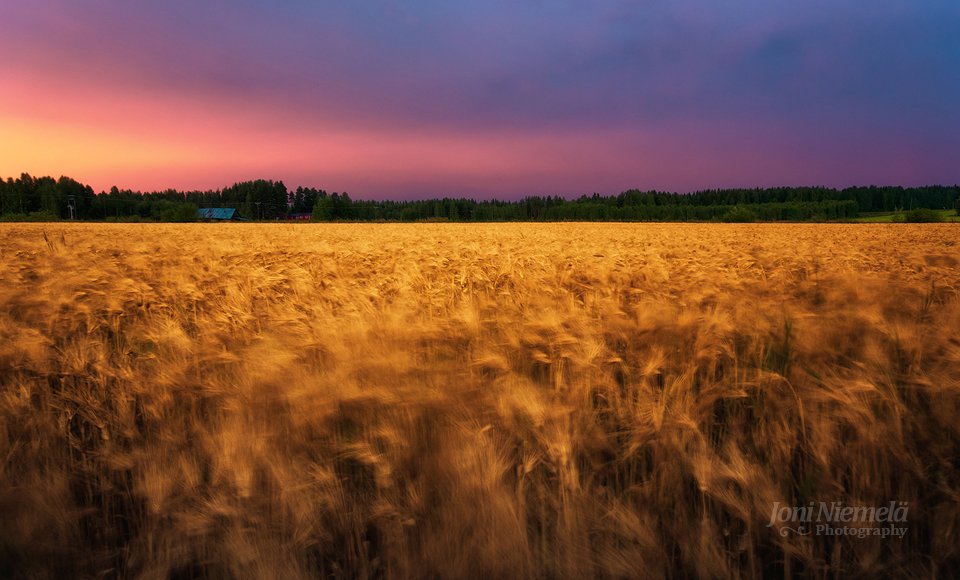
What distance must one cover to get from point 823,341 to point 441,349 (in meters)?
2.25

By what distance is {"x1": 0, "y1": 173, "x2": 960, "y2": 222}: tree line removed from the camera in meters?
86.3

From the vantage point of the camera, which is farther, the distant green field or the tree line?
the tree line

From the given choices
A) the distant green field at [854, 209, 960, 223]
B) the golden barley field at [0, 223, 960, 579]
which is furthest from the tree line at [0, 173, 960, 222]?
the golden barley field at [0, 223, 960, 579]

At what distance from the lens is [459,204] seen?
113 metres

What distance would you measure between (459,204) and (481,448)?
11392 cm

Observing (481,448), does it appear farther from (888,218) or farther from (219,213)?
(219,213)

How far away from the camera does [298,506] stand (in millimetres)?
1385

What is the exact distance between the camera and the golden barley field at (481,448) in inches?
50.2

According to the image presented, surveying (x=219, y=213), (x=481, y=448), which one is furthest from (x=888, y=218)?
(x=219, y=213)

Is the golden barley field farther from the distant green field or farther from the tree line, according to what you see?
the tree line

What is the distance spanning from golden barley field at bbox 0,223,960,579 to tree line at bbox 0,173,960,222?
71454mm

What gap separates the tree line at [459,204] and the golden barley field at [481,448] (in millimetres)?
71454

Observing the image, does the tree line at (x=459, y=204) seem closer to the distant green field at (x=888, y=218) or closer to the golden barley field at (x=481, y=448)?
the distant green field at (x=888, y=218)

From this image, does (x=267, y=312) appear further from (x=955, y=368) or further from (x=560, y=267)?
(x=955, y=368)
